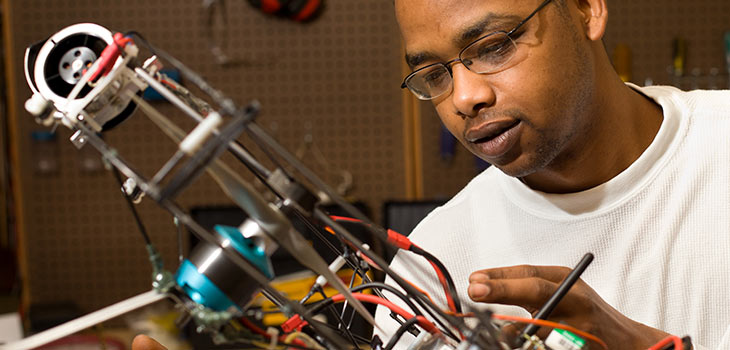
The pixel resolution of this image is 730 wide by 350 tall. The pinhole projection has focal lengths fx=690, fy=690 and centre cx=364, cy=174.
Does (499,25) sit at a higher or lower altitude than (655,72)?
lower

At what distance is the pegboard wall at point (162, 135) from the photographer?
2846 mm

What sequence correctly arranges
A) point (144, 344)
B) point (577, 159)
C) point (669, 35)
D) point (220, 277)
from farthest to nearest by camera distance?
point (669, 35) → point (577, 159) → point (144, 344) → point (220, 277)

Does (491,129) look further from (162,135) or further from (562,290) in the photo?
(162,135)

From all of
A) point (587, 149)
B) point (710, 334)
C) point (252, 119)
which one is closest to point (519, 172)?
A: point (587, 149)

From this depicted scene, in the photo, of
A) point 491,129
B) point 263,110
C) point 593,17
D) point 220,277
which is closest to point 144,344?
point 220,277

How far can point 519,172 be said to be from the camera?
978 millimetres

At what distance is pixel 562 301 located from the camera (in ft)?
2.01

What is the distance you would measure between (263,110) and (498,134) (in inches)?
79.7

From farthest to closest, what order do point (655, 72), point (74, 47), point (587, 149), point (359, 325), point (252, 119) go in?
point (655, 72) → point (359, 325) → point (587, 149) → point (74, 47) → point (252, 119)

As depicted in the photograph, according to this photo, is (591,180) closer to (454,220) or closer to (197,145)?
(454,220)

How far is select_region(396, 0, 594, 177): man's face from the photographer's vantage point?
0.93m

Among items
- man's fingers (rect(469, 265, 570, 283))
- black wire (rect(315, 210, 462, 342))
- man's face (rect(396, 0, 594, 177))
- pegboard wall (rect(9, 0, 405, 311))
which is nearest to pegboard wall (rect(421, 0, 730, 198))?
pegboard wall (rect(9, 0, 405, 311))

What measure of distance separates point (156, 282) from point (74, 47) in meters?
0.26

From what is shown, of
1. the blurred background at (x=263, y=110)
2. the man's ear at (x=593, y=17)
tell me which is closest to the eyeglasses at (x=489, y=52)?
the man's ear at (x=593, y=17)
